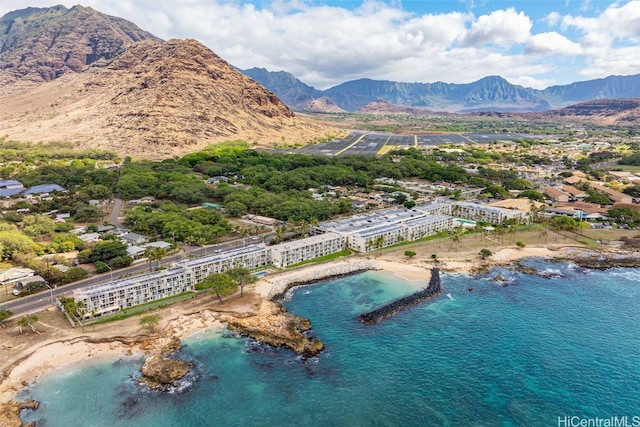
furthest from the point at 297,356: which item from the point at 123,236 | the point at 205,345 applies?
the point at 123,236

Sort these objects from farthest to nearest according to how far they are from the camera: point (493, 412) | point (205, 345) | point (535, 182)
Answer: point (535, 182)
point (205, 345)
point (493, 412)

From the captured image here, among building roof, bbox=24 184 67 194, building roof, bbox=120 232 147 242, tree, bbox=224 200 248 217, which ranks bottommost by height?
building roof, bbox=120 232 147 242

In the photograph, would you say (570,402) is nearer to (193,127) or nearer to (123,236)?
(123,236)

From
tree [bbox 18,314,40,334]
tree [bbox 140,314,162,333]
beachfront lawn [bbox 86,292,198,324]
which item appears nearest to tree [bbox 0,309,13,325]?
tree [bbox 18,314,40,334]

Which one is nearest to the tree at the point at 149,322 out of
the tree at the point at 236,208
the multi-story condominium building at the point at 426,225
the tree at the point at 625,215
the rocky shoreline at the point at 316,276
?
the rocky shoreline at the point at 316,276

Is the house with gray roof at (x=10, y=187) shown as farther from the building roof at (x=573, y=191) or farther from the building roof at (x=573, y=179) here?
the building roof at (x=573, y=179)

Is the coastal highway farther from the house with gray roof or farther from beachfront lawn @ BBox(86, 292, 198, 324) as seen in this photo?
the house with gray roof
